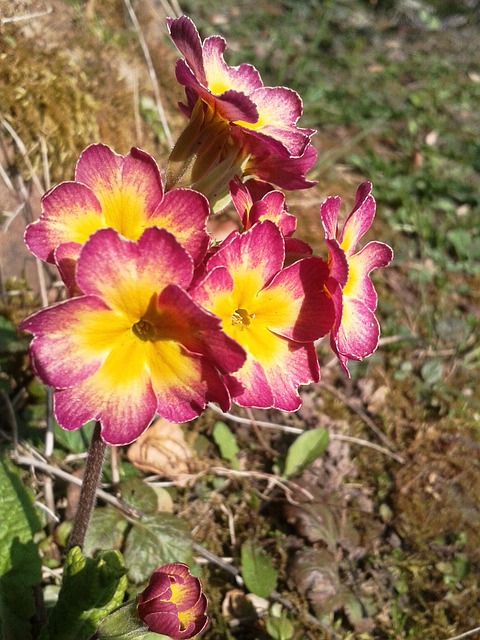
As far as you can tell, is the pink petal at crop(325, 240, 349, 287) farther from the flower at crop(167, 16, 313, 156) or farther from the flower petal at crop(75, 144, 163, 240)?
the flower petal at crop(75, 144, 163, 240)

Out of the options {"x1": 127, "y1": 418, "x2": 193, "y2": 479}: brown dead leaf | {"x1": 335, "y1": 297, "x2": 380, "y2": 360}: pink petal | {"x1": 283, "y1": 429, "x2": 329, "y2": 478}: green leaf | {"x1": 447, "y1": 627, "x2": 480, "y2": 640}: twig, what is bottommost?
{"x1": 447, "y1": 627, "x2": 480, "y2": 640}: twig

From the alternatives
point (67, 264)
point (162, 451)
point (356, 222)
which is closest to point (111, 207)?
point (67, 264)

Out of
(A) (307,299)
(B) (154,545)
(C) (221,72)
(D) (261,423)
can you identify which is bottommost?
(D) (261,423)

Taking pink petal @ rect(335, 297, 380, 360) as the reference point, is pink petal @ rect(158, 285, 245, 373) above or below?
above

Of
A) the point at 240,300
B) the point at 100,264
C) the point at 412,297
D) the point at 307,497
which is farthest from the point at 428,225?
the point at 100,264

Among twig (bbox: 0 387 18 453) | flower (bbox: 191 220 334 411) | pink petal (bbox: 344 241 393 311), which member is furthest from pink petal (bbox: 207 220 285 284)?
twig (bbox: 0 387 18 453)

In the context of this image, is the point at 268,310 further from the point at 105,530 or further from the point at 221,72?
the point at 105,530

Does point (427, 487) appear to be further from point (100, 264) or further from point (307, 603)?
point (100, 264)

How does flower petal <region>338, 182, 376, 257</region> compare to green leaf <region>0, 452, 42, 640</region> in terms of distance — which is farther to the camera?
green leaf <region>0, 452, 42, 640</region>
